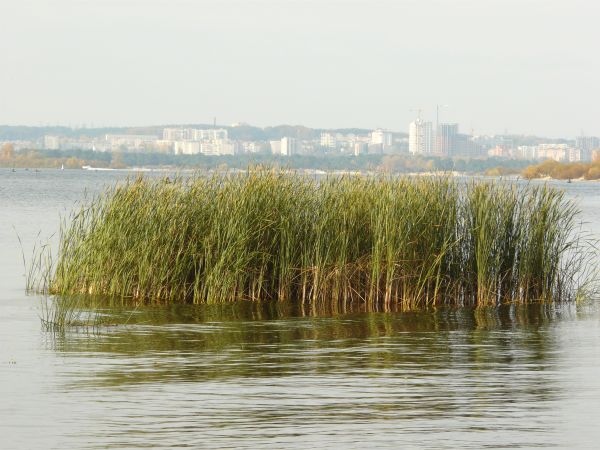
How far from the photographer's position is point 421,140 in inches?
2121

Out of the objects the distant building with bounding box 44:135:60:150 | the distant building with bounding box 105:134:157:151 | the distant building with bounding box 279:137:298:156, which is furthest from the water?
the distant building with bounding box 44:135:60:150

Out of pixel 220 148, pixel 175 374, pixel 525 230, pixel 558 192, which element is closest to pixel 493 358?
pixel 175 374

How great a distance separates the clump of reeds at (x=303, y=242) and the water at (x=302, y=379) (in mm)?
502

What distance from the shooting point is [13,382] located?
10.8 m

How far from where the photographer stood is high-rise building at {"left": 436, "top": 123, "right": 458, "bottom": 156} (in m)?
56.4

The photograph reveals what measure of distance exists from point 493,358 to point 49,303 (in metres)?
7.77

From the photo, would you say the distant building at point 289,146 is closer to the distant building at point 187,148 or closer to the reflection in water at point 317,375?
the distant building at point 187,148

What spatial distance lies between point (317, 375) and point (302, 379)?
315 mm

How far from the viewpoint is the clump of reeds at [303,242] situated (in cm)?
1652

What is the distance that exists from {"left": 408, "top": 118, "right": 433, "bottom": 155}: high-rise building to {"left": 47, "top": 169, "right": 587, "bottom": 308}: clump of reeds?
31267 millimetres

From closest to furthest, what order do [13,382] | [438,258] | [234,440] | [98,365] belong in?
[234,440], [13,382], [98,365], [438,258]

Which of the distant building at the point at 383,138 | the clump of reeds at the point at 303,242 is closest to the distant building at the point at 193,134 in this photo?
the distant building at the point at 383,138

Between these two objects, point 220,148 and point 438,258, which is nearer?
point 438,258

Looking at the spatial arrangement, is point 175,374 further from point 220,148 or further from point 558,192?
point 220,148
